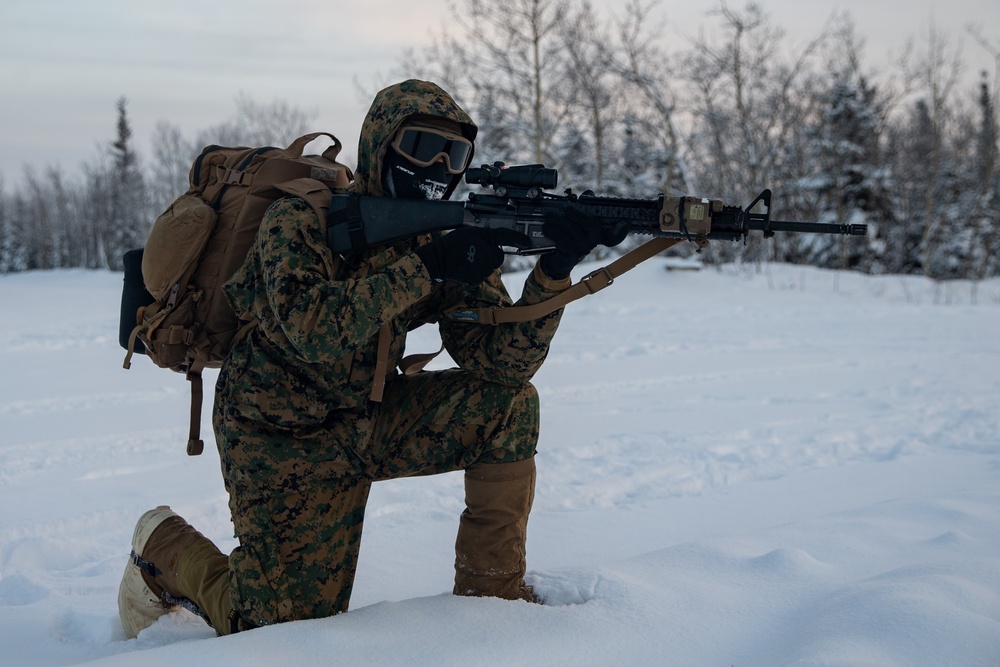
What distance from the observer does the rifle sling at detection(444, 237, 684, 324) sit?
2.42 m

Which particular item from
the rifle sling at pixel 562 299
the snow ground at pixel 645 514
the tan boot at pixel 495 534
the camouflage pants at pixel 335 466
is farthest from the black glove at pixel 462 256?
the snow ground at pixel 645 514

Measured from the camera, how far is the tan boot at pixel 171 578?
2.38 m

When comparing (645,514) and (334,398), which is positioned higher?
(334,398)

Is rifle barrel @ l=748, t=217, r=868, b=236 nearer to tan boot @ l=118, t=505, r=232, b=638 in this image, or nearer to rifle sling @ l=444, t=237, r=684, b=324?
rifle sling @ l=444, t=237, r=684, b=324

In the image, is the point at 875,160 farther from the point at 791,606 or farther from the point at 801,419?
the point at 791,606

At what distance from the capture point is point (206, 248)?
2381 mm

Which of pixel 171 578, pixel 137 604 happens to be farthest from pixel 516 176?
pixel 137 604

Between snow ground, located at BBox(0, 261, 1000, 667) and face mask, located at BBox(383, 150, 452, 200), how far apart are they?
3.96ft

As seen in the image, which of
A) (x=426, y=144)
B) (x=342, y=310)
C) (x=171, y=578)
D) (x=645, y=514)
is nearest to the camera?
(x=342, y=310)

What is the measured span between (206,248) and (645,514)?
2.27 meters

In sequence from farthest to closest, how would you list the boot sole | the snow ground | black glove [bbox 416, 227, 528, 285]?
the boot sole → black glove [bbox 416, 227, 528, 285] → the snow ground

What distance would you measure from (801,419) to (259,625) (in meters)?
4.07

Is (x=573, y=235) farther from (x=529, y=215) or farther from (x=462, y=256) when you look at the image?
(x=462, y=256)

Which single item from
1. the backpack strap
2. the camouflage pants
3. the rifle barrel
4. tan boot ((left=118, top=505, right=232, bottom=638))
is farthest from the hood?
tan boot ((left=118, top=505, right=232, bottom=638))
